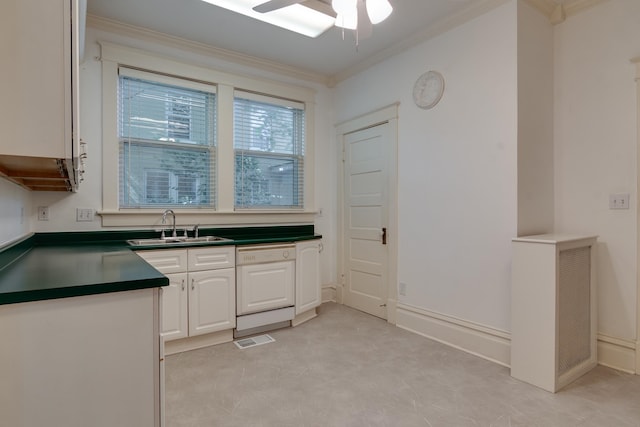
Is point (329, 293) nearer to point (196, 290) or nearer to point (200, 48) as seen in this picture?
point (196, 290)

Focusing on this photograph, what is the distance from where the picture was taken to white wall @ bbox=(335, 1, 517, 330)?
8.52ft

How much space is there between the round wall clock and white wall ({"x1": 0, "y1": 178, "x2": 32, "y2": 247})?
3.09 m

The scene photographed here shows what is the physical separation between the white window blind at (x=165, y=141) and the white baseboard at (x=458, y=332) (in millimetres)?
2314

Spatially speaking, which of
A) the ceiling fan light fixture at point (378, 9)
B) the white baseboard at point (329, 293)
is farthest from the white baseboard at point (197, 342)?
the ceiling fan light fixture at point (378, 9)

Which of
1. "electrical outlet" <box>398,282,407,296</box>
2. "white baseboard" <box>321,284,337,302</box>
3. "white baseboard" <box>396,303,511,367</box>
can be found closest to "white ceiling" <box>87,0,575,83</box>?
"electrical outlet" <box>398,282,407,296</box>

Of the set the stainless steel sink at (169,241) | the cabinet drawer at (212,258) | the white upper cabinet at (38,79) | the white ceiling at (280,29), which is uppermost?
the white ceiling at (280,29)

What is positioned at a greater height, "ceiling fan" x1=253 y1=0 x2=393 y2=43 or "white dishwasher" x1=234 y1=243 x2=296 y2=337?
"ceiling fan" x1=253 y1=0 x2=393 y2=43

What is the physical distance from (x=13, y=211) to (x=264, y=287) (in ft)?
6.20

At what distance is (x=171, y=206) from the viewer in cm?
332

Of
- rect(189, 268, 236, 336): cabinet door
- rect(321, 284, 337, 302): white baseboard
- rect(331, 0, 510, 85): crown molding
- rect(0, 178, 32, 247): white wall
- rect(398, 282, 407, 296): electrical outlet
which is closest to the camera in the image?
rect(0, 178, 32, 247): white wall

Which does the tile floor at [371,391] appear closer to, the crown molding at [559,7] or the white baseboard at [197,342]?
the white baseboard at [197,342]

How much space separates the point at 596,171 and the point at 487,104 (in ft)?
3.18

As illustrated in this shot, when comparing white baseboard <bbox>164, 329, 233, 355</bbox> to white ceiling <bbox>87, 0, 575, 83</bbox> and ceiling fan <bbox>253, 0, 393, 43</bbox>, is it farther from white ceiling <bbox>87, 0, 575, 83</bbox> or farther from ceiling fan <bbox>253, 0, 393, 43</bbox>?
white ceiling <bbox>87, 0, 575, 83</bbox>

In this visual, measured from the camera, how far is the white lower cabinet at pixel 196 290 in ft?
8.89
